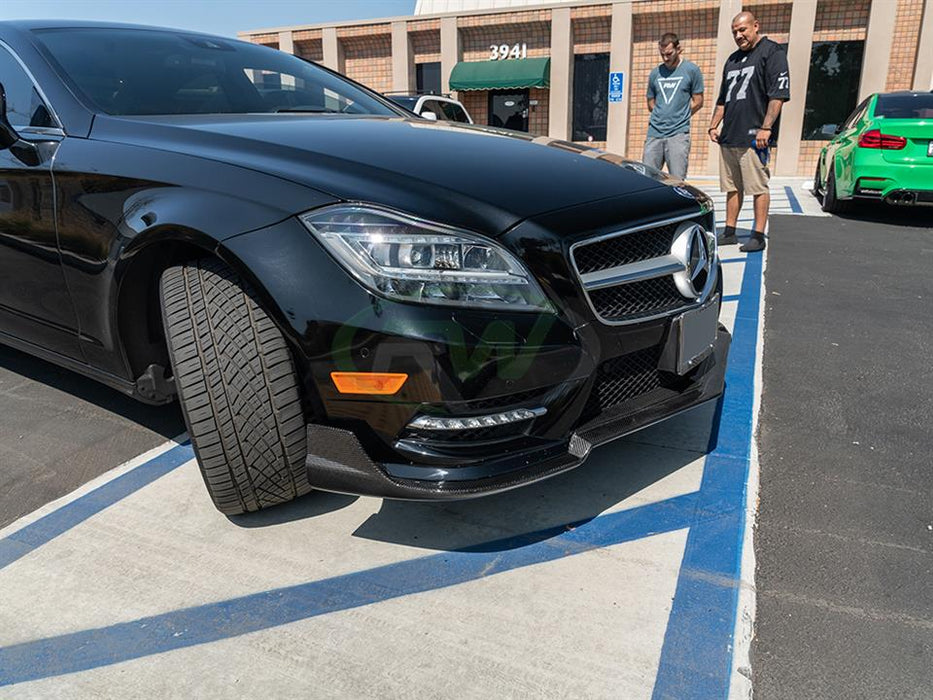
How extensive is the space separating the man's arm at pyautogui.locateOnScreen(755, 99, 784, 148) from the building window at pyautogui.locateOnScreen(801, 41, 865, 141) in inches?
500

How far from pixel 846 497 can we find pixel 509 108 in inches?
772

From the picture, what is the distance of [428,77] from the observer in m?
21.5

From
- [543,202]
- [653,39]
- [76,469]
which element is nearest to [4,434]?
[76,469]

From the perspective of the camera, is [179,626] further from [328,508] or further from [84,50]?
[84,50]

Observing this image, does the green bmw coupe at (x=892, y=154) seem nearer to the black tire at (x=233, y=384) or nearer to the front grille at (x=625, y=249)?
the front grille at (x=625, y=249)

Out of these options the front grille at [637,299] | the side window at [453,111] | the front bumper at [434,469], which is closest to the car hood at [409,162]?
the front grille at [637,299]

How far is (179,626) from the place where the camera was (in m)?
1.77

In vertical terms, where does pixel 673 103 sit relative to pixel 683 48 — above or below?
below

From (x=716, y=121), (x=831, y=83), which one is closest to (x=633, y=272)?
(x=716, y=121)

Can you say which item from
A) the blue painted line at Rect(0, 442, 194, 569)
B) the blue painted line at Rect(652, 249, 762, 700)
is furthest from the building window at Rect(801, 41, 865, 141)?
the blue painted line at Rect(0, 442, 194, 569)

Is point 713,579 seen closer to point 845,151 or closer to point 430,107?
point 845,151

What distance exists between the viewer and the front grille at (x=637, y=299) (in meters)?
1.95

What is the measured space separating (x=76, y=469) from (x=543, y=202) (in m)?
1.92

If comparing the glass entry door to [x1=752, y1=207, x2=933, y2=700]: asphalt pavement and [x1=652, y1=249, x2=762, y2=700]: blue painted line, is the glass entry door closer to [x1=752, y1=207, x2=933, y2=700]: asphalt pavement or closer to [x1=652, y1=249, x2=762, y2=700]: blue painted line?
[x1=752, y1=207, x2=933, y2=700]: asphalt pavement
